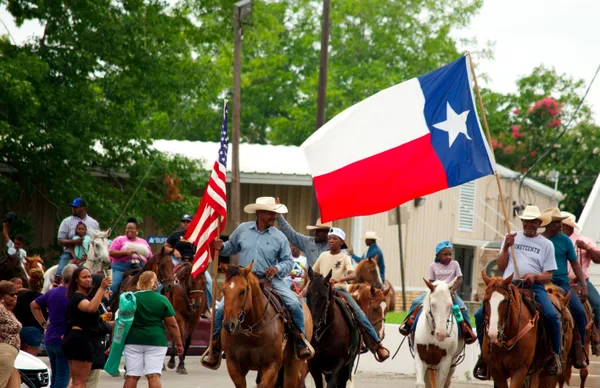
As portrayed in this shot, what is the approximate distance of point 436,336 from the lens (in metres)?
15.1

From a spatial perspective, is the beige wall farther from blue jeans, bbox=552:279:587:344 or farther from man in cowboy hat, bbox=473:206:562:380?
man in cowboy hat, bbox=473:206:562:380

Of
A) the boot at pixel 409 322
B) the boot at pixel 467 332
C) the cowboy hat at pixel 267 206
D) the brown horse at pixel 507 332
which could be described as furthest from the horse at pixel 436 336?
the cowboy hat at pixel 267 206

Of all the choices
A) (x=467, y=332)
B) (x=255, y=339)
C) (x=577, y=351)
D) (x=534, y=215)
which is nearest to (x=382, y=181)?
(x=534, y=215)

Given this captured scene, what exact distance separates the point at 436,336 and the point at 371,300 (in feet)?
17.2

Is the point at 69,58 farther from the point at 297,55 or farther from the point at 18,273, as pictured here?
the point at 297,55

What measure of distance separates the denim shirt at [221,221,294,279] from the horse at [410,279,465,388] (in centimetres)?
229

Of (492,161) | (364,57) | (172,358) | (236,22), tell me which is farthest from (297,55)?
(492,161)

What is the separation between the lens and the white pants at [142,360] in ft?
43.4

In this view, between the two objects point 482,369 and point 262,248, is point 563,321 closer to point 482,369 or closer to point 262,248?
point 482,369

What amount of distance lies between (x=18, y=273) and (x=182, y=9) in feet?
43.5

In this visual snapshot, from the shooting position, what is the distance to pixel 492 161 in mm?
13984

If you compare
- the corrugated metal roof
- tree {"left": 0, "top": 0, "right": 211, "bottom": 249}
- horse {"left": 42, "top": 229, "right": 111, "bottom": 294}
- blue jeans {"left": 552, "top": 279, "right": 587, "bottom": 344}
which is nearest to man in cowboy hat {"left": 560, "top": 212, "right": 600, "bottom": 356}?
blue jeans {"left": 552, "top": 279, "right": 587, "bottom": 344}

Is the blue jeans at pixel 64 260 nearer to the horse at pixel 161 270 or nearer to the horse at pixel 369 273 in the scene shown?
the horse at pixel 161 270

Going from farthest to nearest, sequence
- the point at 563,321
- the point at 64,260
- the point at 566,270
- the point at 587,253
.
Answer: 1. the point at 64,260
2. the point at 587,253
3. the point at 566,270
4. the point at 563,321
